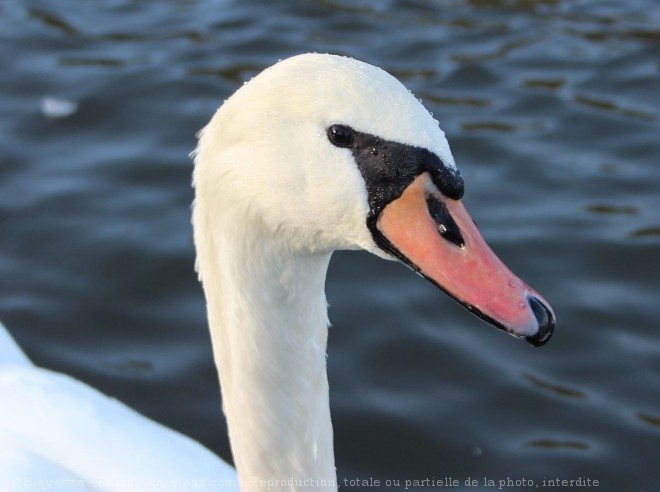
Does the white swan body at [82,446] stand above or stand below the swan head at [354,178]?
below

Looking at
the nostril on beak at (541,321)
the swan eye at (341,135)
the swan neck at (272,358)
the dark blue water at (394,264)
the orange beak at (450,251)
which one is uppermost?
the swan eye at (341,135)

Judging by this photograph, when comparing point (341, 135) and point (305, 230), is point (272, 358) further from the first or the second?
point (341, 135)

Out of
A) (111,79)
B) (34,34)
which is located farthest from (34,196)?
(34,34)

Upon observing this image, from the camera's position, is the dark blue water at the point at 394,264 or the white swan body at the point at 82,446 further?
the dark blue water at the point at 394,264

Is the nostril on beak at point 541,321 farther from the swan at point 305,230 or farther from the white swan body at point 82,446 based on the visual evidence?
the white swan body at point 82,446

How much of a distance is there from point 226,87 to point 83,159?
3.91ft

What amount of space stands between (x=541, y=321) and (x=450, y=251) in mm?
256

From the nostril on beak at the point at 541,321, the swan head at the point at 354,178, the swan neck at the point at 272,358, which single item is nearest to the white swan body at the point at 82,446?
the swan neck at the point at 272,358

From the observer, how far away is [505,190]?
6016 mm

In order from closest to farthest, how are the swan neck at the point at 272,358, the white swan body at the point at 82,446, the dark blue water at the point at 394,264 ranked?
the swan neck at the point at 272,358, the white swan body at the point at 82,446, the dark blue water at the point at 394,264

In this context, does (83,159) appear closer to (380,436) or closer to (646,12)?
(380,436)

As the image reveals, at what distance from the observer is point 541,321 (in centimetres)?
248

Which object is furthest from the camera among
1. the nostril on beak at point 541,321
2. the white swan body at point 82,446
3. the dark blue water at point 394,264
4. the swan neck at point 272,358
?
the dark blue water at point 394,264

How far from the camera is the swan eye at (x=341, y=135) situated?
8.20 feet
